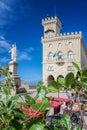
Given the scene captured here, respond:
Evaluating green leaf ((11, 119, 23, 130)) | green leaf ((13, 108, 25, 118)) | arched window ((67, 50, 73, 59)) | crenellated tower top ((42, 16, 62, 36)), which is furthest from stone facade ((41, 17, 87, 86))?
green leaf ((11, 119, 23, 130))

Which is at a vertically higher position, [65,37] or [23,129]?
[65,37]

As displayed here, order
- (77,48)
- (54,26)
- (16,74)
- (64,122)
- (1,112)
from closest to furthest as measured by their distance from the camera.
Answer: (64,122), (1,112), (16,74), (77,48), (54,26)

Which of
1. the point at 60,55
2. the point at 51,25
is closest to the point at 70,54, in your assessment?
the point at 60,55

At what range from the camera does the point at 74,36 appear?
3734cm

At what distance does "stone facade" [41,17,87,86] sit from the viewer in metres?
37.0

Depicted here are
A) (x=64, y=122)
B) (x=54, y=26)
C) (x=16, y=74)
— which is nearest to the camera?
(x=64, y=122)

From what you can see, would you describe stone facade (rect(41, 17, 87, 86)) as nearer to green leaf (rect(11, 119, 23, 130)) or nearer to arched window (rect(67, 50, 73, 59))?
arched window (rect(67, 50, 73, 59))

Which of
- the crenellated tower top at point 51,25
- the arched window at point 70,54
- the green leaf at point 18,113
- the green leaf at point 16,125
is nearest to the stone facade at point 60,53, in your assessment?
the arched window at point 70,54

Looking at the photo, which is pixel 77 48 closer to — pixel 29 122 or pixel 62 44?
pixel 62 44

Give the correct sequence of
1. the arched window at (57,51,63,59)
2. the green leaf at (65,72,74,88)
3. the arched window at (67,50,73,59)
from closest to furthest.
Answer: the green leaf at (65,72,74,88), the arched window at (67,50,73,59), the arched window at (57,51,63,59)

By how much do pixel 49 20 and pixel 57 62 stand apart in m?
9.88

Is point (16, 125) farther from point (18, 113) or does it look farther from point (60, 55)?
point (60, 55)

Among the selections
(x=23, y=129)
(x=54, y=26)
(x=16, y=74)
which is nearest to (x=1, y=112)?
(x=23, y=129)

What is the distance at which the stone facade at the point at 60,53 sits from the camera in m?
37.0
